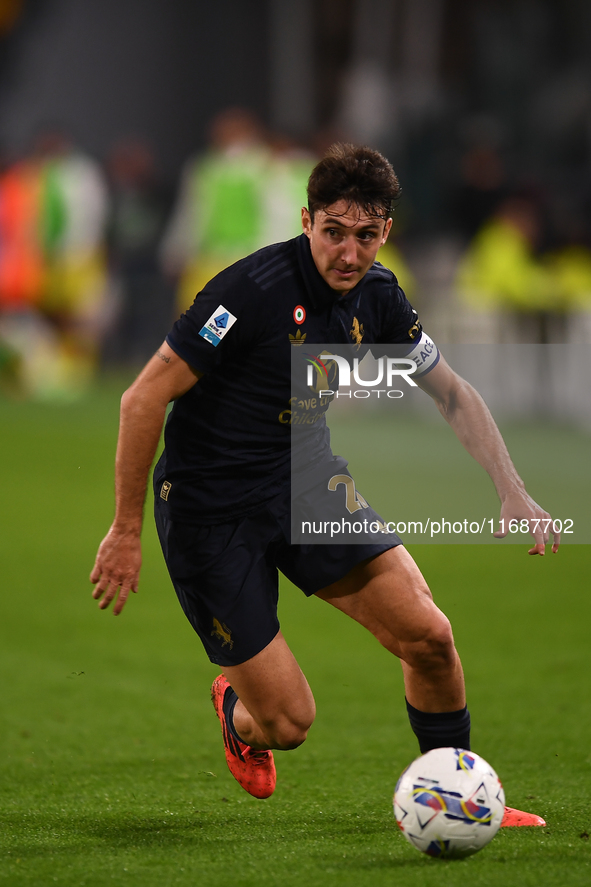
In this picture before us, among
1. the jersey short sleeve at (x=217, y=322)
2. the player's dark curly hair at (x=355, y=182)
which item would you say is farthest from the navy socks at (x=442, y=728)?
the player's dark curly hair at (x=355, y=182)

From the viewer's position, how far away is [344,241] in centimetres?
356

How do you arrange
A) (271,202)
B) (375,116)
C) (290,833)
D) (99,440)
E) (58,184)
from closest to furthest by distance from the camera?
(290,833)
(99,440)
(271,202)
(58,184)
(375,116)

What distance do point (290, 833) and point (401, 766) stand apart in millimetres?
891

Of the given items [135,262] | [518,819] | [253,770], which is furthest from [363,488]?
[135,262]

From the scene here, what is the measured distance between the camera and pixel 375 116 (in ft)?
64.0

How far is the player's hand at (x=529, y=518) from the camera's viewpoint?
375 centimetres

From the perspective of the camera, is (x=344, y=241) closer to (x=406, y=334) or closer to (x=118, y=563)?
(x=406, y=334)

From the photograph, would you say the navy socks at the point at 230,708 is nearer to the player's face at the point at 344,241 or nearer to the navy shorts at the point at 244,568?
the navy shorts at the point at 244,568

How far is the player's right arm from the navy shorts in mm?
312

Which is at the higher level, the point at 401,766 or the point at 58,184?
the point at 58,184

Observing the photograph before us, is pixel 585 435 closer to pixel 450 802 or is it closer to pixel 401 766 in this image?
pixel 401 766

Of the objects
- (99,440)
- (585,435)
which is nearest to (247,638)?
(99,440)

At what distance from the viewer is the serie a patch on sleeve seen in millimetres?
3488

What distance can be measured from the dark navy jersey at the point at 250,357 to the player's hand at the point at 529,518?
2.02ft
